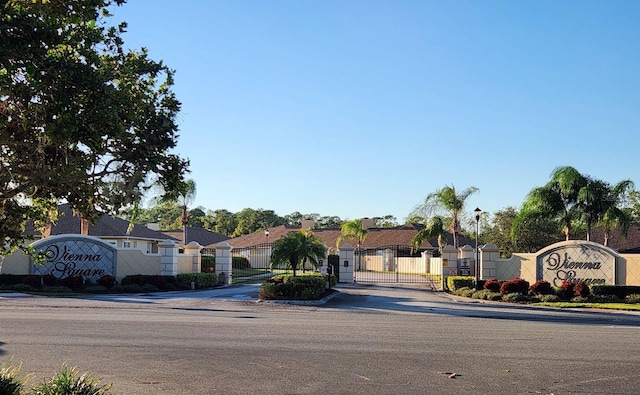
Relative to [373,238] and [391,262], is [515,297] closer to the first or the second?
[391,262]

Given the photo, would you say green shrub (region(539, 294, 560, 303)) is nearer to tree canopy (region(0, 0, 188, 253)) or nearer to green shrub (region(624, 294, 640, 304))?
green shrub (region(624, 294, 640, 304))

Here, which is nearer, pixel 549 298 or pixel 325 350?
pixel 325 350

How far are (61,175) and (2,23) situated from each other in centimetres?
158

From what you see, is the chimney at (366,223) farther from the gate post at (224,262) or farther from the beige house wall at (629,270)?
the beige house wall at (629,270)

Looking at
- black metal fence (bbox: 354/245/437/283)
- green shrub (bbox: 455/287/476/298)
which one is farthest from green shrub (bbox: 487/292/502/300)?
black metal fence (bbox: 354/245/437/283)

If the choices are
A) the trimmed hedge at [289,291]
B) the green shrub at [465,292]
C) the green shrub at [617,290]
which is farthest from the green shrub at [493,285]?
the trimmed hedge at [289,291]

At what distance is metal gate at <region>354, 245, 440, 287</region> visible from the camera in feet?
183

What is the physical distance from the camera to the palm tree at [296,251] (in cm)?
3312

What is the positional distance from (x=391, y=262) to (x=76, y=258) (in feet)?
118

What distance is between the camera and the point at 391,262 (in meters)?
64.9

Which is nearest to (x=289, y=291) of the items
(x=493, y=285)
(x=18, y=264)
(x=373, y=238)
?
(x=493, y=285)

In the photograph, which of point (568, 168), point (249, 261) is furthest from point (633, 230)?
point (249, 261)

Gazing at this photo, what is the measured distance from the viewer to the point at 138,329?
1641 centimetres

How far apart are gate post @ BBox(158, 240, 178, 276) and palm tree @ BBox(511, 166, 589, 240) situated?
20284 millimetres
